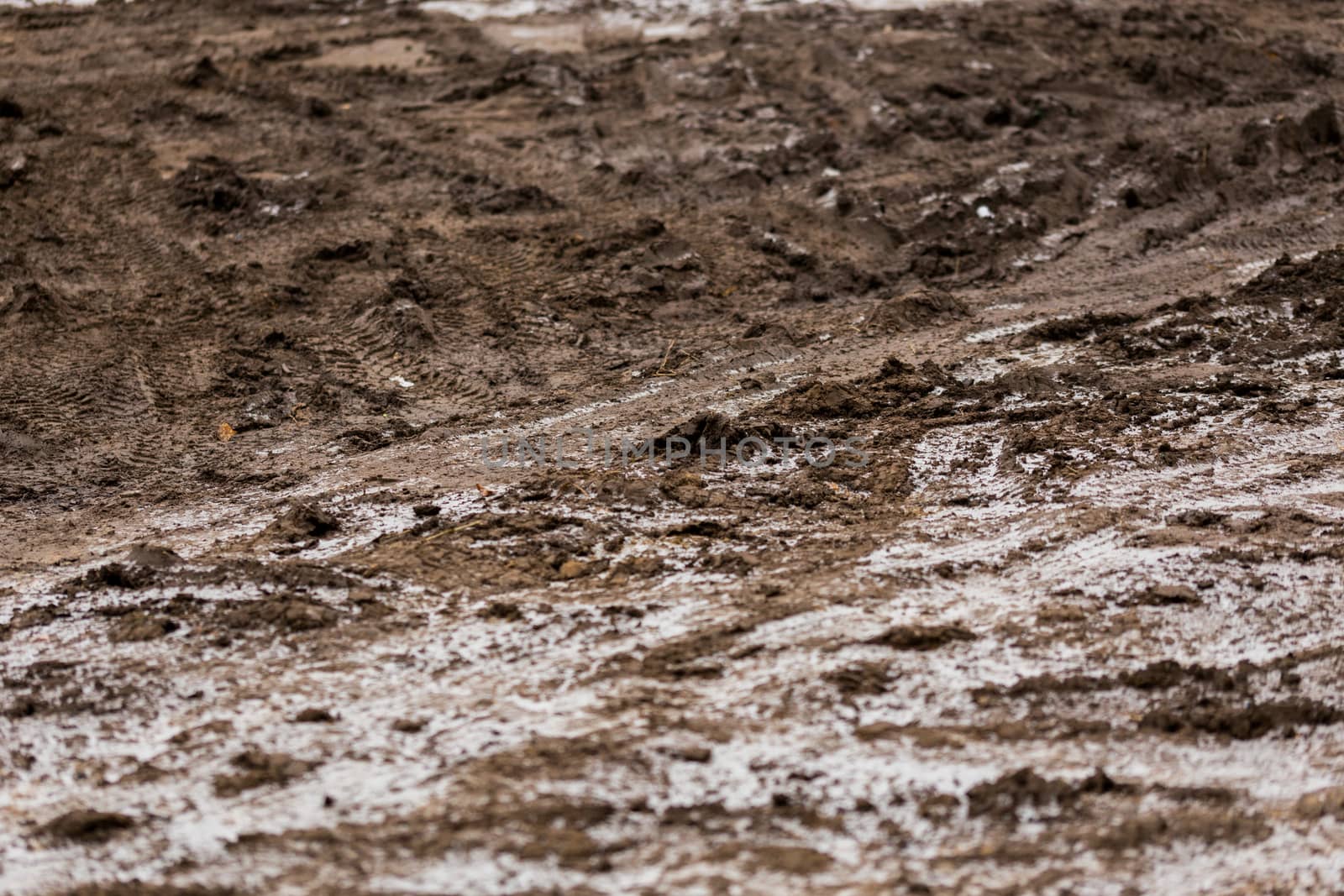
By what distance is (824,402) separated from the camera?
22.6ft

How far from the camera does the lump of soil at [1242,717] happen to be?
4.33 meters

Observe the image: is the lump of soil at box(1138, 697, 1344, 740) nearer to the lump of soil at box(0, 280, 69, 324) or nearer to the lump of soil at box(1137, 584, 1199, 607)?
the lump of soil at box(1137, 584, 1199, 607)

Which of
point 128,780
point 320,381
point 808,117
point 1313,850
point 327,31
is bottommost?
point 1313,850

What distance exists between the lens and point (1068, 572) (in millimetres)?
5285

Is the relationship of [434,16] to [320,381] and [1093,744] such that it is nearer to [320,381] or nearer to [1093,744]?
[320,381]

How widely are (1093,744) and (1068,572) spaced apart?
1.14 m

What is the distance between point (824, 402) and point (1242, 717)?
3015mm

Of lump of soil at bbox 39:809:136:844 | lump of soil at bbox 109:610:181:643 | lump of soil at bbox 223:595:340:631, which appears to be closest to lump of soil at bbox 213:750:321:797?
lump of soil at bbox 39:809:136:844

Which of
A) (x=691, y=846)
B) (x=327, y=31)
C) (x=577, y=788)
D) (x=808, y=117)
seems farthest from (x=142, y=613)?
(x=327, y=31)

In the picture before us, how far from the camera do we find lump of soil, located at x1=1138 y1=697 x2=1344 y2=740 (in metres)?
4.33

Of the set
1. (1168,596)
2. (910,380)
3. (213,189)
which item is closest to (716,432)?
(910,380)

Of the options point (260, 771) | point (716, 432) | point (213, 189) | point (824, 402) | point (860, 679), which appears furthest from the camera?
point (213, 189)

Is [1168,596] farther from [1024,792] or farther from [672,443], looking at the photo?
[672,443]

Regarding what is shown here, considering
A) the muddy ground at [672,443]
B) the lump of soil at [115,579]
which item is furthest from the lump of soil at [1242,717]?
the lump of soil at [115,579]
